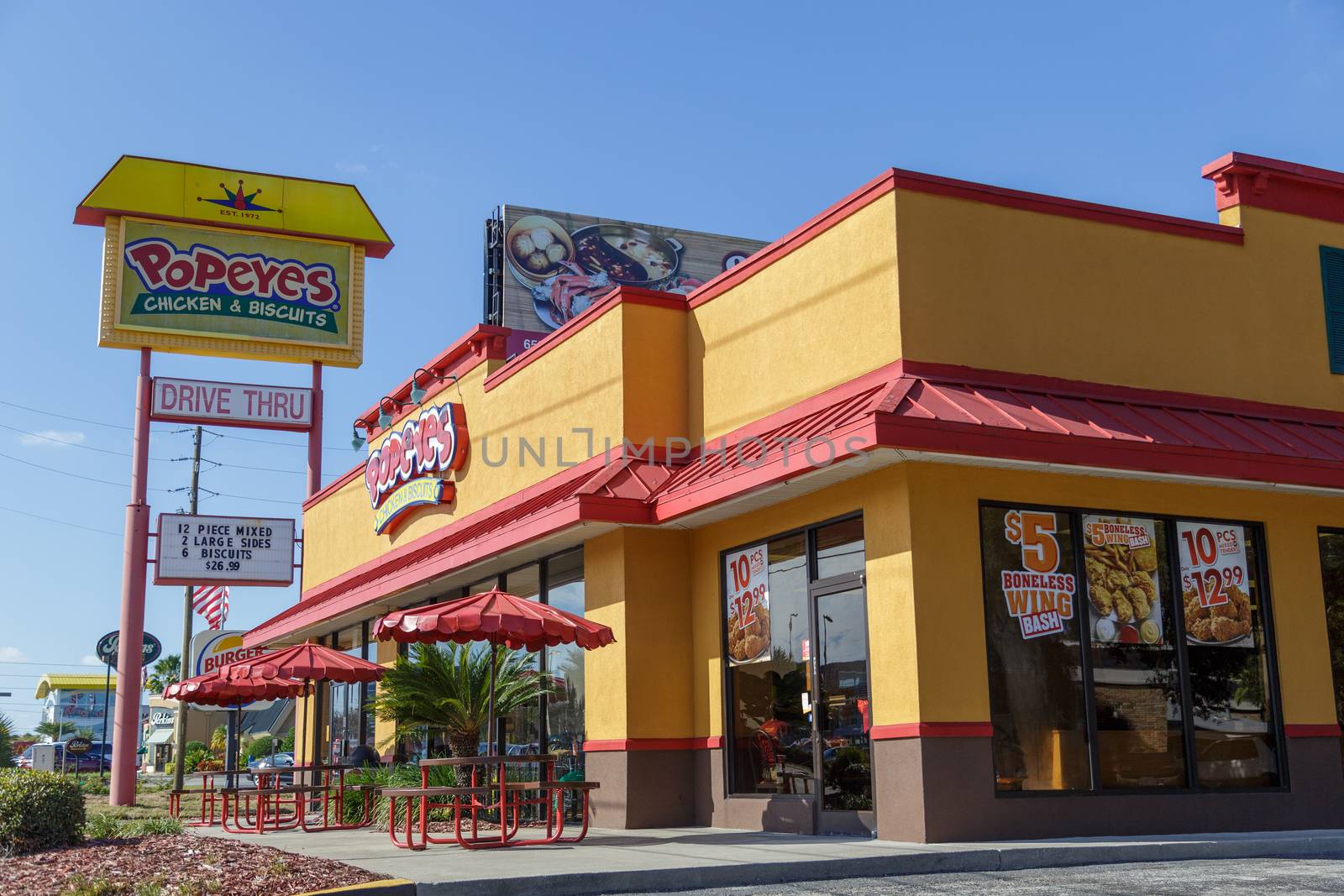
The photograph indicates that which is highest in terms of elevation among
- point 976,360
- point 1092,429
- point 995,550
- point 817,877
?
point 976,360

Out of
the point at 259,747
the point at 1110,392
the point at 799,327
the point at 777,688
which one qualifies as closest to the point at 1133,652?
the point at 1110,392

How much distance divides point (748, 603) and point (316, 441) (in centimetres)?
1747

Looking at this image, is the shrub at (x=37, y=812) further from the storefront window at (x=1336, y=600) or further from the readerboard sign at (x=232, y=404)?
the readerboard sign at (x=232, y=404)

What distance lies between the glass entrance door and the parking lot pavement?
275 centimetres

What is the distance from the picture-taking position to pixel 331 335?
2952 centimetres

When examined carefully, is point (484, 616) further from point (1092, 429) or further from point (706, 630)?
point (1092, 429)

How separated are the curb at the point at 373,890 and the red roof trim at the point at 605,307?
27.7ft

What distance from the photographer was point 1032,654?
12555mm

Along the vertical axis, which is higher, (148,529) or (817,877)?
(148,529)

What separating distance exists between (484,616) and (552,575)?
187 inches

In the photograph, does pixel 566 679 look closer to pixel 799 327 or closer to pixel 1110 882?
pixel 799 327

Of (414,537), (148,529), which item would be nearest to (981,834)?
(414,537)

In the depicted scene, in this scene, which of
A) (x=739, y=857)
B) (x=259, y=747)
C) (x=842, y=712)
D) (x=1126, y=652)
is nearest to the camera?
(x=739, y=857)

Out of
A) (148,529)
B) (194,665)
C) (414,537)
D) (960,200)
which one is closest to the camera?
(960,200)
